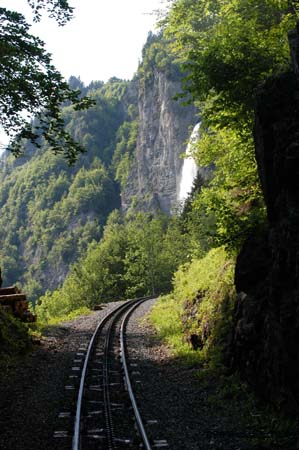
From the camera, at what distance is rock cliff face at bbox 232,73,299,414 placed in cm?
744

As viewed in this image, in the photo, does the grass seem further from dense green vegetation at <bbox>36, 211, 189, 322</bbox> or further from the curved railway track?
dense green vegetation at <bbox>36, 211, 189, 322</bbox>

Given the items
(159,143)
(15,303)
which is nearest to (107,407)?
(15,303)

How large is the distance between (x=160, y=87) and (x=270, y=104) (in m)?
128

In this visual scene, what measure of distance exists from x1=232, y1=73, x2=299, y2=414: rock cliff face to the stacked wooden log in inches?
448

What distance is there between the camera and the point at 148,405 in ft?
29.5

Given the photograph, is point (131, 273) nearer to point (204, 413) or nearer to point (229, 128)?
point (229, 128)

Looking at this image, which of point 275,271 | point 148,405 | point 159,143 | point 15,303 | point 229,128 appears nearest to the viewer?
point 275,271

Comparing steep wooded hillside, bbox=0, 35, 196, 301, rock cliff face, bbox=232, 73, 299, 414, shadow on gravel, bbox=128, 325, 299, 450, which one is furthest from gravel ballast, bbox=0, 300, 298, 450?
steep wooded hillside, bbox=0, 35, 196, 301

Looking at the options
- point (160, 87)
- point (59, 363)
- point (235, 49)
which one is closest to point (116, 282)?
point (59, 363)

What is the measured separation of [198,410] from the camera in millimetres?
8664

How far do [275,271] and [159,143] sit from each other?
124610 millimetres

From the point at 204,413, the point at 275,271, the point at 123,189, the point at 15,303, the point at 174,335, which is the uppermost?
the point at 123,189

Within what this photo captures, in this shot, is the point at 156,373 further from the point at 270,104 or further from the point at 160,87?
the point at 160,87

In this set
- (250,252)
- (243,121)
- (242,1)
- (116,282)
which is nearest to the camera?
(250,252)
